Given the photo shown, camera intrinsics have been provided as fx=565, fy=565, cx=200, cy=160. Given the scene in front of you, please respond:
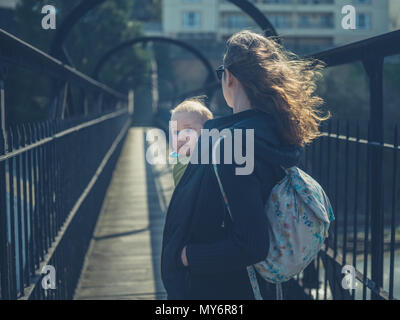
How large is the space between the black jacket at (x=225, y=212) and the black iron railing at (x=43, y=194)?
0.86 m

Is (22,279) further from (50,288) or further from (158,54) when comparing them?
(158,54)

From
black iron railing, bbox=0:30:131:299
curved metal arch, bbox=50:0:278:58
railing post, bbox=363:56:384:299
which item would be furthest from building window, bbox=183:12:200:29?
railing post, bbox=363:56:384:299

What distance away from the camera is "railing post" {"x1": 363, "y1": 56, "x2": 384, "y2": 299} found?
2.94 metres

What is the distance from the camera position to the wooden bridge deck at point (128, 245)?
496cm

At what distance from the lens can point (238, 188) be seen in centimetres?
183

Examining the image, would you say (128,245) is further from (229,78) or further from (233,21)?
(233,21)

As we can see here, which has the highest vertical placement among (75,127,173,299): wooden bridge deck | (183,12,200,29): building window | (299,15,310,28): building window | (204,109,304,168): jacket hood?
(299,15,310,28): building window

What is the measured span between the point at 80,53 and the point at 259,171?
3945cm

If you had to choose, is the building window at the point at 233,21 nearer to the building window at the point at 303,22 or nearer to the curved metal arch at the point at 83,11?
the building window at the point at 303,22

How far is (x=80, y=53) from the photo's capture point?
39688mm

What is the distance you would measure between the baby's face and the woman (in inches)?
21.2

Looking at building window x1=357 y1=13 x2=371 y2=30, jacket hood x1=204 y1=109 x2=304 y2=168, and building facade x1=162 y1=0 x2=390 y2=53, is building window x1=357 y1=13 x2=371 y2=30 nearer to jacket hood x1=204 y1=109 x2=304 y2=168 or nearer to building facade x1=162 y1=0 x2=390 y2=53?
building facade x1=162 y1=0 x2=390 y2=53

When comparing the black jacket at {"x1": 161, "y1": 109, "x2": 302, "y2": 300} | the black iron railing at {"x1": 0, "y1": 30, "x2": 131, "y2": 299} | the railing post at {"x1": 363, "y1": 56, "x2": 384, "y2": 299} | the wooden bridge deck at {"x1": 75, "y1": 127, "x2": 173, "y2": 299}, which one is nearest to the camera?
the black jacket at {"x1": 161, "y1": 109, "x2": 302, "y2": 300}
